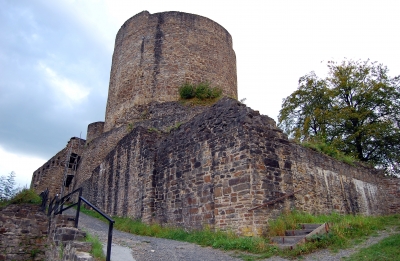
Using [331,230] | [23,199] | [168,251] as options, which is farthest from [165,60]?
[331,230]

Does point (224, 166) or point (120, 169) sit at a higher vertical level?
point (120, 169)

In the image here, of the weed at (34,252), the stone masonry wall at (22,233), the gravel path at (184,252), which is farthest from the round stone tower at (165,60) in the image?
the gravel path at (184,252)

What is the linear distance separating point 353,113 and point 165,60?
12.4m

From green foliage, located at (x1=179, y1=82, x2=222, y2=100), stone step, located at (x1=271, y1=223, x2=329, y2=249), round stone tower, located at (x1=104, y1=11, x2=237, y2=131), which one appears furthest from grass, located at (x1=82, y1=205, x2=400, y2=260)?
round stone tower, located at (x1=104, y1=11, x2=237, y2=131)

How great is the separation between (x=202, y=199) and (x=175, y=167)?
1.88 m

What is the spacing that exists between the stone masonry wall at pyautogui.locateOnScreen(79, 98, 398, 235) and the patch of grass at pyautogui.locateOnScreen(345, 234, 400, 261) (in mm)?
2432

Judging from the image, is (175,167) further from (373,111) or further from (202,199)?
(373,111)

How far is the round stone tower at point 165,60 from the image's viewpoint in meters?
19.4

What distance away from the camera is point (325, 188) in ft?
38.7

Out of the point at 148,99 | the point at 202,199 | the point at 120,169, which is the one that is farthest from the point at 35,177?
the point at 202,199

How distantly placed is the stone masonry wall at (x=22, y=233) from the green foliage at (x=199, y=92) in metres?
9.55

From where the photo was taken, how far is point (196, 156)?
35.1ft

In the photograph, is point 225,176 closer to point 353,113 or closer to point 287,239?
point 287,239

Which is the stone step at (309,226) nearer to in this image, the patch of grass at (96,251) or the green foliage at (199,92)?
the patch of grass at (96,251)
